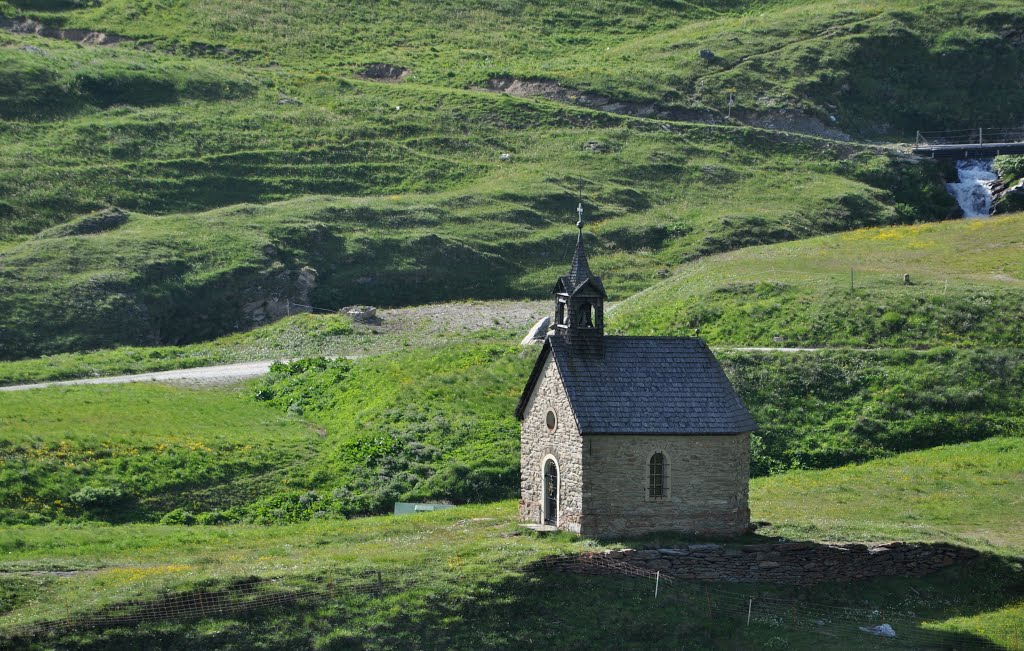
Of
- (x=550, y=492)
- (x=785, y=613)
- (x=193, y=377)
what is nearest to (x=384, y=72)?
(x=193, y=377)

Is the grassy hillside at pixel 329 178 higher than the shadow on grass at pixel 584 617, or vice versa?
the grassy hillside at pixel 329 178

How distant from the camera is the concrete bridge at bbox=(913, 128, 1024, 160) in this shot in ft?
375

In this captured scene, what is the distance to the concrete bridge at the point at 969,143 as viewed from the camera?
375 ft

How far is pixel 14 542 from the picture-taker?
42250 mm

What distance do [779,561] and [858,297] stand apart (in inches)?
1176

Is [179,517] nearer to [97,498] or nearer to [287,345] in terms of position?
[97,498]

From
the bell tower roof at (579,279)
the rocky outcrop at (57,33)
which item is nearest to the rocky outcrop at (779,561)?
the bell tower roof at (579,279)

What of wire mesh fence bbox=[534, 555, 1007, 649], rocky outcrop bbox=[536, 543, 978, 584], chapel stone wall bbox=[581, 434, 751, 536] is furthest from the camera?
chapel stone wall bbox=[581, 434, 751, 536]

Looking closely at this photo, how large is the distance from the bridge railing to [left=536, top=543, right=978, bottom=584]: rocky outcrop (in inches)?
3257

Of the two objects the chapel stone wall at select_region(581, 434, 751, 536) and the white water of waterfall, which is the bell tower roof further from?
the white water of waterfall

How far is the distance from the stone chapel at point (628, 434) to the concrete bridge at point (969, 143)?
76259 mm

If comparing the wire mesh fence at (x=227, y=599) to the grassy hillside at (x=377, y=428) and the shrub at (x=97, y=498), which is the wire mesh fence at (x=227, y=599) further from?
the shrub at (x=97, y=498)

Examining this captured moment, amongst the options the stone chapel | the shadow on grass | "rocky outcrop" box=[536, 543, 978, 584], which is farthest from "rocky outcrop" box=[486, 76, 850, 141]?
the shadow on grass

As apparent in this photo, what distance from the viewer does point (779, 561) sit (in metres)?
42.8
